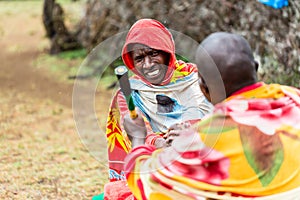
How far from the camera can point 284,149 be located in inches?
98.7

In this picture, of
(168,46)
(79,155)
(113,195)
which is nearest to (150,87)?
(168,46)

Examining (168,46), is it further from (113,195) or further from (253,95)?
(253,95)

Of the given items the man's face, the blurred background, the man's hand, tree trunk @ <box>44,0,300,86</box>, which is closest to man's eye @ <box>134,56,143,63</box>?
the man's face

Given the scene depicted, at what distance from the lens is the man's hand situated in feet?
9.46

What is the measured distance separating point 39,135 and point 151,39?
343 cm

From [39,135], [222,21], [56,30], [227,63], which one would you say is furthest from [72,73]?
[227,63]

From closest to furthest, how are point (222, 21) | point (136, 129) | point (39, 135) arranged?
point (136, 129), point (39, 135), point (222, 21)

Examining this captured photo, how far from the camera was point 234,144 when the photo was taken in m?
2.40

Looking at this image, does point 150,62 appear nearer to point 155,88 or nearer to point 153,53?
point 153,53

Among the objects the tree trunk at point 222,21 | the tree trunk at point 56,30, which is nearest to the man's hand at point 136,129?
the tree trunk at point 222,21

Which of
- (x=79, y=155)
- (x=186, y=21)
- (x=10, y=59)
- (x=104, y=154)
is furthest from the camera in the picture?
(x=10, y=59)

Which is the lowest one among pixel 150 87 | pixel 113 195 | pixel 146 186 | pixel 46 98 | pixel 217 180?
pixel 46 98

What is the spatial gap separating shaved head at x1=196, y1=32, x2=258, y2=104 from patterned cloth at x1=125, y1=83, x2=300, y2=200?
5 centimetres

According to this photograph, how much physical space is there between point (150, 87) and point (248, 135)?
1514mm
